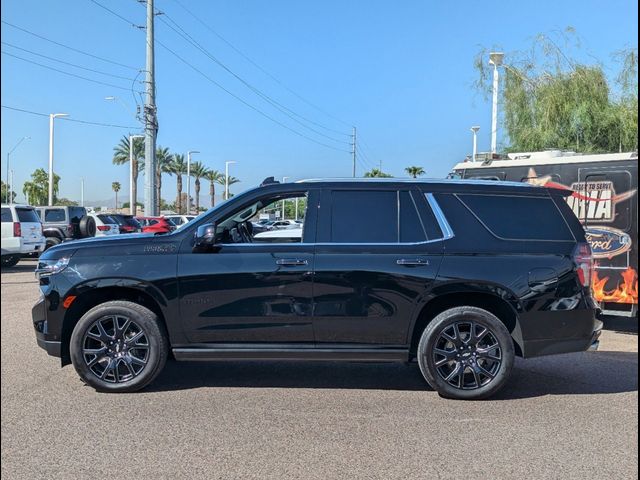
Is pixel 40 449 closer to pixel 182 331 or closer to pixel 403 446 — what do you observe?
pixel 182 331

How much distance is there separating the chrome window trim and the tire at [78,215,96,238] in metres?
16.3

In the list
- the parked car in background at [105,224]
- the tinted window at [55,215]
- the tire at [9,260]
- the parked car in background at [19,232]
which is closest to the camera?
the parked car in background at [19,232]

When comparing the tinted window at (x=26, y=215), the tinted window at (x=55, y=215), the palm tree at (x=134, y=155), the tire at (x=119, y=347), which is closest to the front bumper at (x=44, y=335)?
the tire at (x=119, y=347)

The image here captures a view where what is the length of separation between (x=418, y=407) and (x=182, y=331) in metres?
2.19

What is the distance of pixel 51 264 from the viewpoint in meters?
5.18

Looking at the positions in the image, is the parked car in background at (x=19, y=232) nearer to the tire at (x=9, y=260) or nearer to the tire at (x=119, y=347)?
the tire at (x=9, y=260)

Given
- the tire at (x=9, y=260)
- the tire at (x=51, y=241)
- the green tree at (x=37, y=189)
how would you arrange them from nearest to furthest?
the tire at (x=9, y=260) → the tire at (x=51, y=241) → the green tree at (x=37, y=189)

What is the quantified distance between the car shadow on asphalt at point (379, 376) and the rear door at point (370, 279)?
710 mm

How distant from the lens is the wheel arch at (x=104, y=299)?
510 centimetres

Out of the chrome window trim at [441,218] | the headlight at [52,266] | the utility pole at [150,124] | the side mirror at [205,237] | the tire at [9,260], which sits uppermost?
the utility pole at [150,124]

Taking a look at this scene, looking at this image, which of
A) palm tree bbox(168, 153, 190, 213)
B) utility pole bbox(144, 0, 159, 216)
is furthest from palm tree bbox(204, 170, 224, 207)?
utility pole bbox(144, 0, 159, 216)

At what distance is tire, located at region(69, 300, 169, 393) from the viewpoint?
16.8ft

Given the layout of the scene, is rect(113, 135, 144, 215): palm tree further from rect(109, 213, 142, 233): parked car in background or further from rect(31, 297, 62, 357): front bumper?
rect(31, 297, 62, 357): front bumper

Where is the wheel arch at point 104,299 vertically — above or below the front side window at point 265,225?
below
